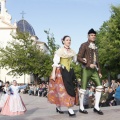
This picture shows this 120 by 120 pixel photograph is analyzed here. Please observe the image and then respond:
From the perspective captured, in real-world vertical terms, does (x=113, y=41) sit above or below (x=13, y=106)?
above

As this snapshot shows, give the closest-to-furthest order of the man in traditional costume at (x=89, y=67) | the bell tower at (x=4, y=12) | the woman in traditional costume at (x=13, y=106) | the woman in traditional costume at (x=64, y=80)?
the woman in traditional costume at (x=64, y=80)
the man in traditional costume at (x=89, y=67)
the woman in traditional costume at (x=13, y=106)
the bell tower at (x=4, y=12)

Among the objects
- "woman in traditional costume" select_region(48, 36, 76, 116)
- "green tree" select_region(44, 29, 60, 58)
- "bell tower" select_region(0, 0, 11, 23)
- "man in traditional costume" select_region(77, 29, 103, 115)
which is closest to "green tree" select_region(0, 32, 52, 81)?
"green tree" select_region(44, 29, 60, 58)

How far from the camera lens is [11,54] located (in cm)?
4603

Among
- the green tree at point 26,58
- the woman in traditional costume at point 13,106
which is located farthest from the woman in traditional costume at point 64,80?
the green tree at point 26,58

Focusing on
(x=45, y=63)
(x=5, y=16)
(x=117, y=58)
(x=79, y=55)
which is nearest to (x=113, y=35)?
(x=117, y=58)

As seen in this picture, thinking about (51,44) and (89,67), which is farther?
(51,44)

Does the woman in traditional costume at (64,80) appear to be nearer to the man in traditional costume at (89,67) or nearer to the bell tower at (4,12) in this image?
the man in traditional costume at (89,67)

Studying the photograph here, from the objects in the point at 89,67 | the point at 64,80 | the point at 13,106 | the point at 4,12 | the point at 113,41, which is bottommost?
the point at 13,106

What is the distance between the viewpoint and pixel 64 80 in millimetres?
8531

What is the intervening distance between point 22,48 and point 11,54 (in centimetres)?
150

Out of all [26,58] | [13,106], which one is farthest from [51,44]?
[13,106]

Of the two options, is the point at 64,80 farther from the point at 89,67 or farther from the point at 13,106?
the point at 13,106

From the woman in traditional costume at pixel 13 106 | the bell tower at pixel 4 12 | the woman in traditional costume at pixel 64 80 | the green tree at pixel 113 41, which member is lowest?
the woman in traditional costume at pixel 13 106

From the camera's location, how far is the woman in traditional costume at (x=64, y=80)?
8.52 meters
